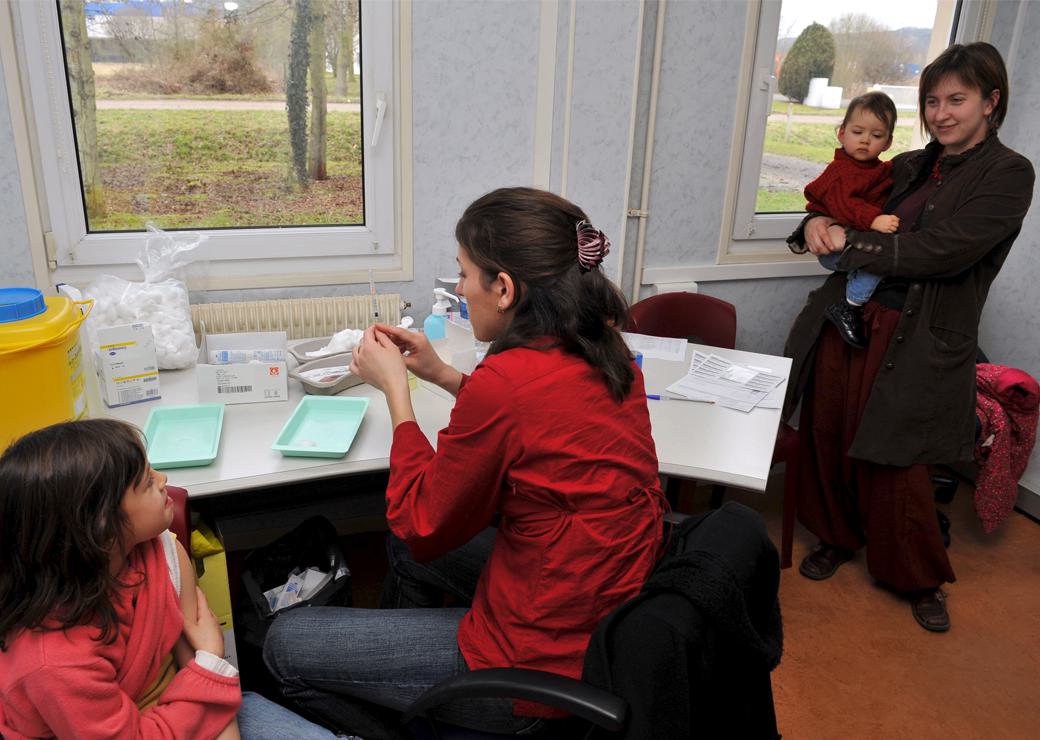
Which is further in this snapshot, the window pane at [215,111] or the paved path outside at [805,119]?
the paved path outside at [805,119]

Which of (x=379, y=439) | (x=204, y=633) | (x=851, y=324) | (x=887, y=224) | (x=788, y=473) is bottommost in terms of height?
(x=788, y=473)

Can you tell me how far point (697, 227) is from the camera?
2947mm

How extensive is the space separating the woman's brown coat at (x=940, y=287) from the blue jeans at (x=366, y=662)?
156 centimetres

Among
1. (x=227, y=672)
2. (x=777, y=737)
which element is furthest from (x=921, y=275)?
(x=227, y=672)

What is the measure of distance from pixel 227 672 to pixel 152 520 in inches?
10.8

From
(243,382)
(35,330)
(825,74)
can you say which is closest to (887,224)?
(825,74)

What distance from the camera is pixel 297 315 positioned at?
7.95ft

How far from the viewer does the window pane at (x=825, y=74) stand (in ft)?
9.61

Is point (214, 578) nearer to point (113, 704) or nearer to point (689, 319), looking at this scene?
point (113, 704)

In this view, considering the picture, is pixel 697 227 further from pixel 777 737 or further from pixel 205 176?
pixel 777 737

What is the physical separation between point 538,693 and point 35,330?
1146mm

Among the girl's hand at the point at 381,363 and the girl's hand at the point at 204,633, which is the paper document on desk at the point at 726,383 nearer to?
the girl's hand at the point at 381,363

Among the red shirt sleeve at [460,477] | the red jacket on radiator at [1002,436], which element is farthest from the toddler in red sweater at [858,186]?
the red shirt sleeve at [460,477]

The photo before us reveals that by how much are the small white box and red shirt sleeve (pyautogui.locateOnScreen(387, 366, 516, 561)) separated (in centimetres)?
88
